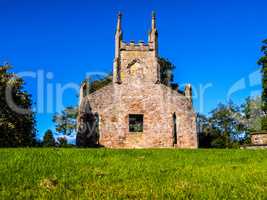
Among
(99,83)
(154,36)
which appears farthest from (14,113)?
(99,83)

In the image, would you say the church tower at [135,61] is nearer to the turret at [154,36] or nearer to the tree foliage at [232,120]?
the turret at [154,36]

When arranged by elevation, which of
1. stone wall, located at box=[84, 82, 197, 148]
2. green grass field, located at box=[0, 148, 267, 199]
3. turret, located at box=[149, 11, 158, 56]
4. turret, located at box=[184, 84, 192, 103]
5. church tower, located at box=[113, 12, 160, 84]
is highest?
turret, located at box=[149, 11, 158, 56]

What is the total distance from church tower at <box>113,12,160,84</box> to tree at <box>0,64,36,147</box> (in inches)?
329

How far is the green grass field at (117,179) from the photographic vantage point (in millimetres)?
8375

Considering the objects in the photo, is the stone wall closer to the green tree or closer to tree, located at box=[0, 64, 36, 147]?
tree, located at box=[0, 64, 36, 147]

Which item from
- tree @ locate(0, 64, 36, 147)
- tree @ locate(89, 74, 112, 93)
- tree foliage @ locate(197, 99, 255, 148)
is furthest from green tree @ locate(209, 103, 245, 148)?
tree @ locate(0, 64, 36, 147)

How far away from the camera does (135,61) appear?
1540 inches

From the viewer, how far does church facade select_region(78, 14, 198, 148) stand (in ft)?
117

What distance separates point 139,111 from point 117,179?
26.5m

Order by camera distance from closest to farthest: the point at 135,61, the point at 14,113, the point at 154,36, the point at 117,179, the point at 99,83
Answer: the point at 117,179
the point at 14,113
the point at 135,61
the point at 154,36
the point at 99,83

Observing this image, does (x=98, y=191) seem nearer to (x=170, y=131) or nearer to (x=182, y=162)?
(x=182, y=162)

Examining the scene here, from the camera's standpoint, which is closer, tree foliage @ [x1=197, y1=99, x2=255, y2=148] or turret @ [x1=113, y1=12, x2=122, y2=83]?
turret @ [x1=113, y1=12, x2=122, y2=83]

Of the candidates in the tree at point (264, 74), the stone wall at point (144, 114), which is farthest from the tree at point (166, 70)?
the stone wall at point (144, 114)

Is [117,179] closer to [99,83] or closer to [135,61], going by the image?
[135,61]
